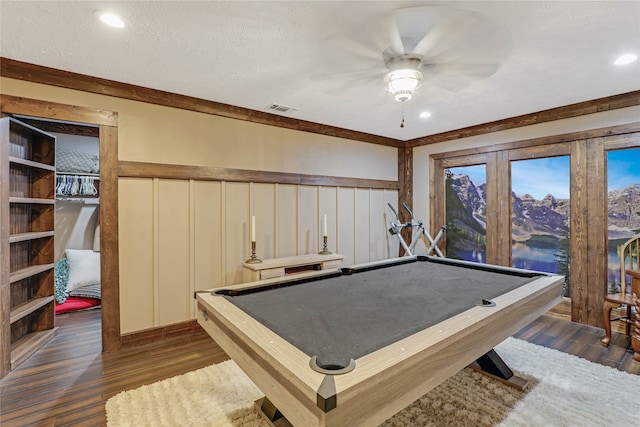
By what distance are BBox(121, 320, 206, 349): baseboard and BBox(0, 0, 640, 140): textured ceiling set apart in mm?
2418

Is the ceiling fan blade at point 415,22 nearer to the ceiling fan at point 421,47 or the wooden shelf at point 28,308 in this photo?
the ceiling fan at point 421,47

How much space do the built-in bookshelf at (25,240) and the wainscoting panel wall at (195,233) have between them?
2.57 ft

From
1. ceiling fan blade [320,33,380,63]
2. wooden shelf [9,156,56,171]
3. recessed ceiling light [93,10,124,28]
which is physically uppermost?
ceiling fan blade [320,33,380,63]

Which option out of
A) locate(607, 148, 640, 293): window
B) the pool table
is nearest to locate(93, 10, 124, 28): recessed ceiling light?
the pool table

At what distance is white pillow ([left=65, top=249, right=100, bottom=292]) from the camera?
4.04m

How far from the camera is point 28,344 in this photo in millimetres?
2805

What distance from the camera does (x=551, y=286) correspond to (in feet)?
7.12

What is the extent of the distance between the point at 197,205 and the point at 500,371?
316 cm

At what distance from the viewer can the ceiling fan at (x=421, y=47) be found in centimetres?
188

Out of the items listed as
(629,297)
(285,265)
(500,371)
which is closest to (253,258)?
(285,265)

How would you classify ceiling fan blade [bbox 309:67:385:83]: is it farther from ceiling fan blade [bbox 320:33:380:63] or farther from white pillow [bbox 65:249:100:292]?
white pillow [bbox 65:249:100:292]

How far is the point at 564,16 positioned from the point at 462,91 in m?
1.21

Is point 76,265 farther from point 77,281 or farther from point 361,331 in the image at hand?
point 361,331

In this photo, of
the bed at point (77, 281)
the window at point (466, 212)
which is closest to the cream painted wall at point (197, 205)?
the bed at point (77, 281)
